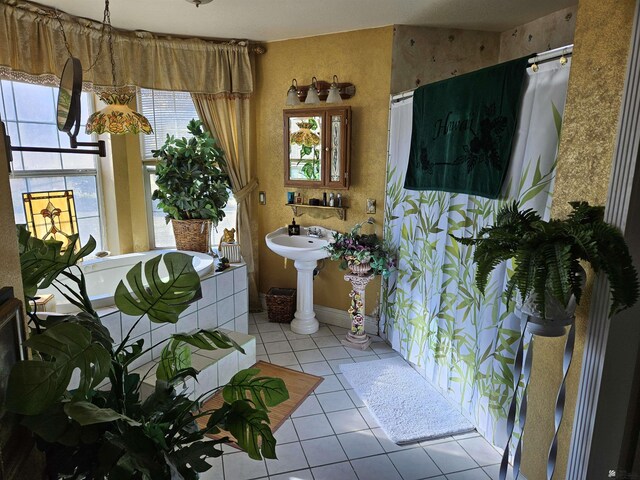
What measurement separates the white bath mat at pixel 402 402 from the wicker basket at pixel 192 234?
1.66 metres

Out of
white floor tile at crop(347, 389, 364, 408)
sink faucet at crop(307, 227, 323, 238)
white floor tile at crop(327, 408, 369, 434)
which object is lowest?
white floor tile at crop(327, 408, 369, 434)

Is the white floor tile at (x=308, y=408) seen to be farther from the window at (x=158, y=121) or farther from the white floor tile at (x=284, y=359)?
the window at (x=158, y=121)

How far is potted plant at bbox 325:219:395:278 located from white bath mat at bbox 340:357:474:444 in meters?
0.73

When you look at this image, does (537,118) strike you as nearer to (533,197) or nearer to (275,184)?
(533,197)

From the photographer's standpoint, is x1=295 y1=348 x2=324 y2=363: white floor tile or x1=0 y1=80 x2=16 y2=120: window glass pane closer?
x1=0 y1=80 x2=16 y2=120: window glass pane

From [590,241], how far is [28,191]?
Answer: 3467mm

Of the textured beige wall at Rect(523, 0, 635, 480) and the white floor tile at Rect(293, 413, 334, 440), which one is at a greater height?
the textured beige wall at Rect(523, 0, 635, 480)

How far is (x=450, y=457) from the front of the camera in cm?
217

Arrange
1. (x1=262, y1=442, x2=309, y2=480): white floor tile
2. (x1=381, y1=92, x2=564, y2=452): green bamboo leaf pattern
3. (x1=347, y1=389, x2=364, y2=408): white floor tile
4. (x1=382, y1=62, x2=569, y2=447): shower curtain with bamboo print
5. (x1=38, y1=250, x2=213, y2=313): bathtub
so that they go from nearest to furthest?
(x1=382, y1=62, x2=569, y2=447): shower curtain with bamboo print < (x1=381, y1=92, x2=564, y2=452): green bamboo leaf pattern < (x1=262, y1=442, x2=309, y2=480): white floor tile < (x1=347, y1=389, x2=364, y2=408): white floor tile < (x1=38, y1=250, x2=213, y2=313): bathtub

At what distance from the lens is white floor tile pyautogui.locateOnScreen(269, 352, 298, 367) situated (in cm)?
312

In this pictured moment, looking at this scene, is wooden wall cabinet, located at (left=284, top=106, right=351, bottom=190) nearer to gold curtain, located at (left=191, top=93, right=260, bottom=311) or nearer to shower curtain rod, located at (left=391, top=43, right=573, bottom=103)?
gold curtain, located at (left=191, top=93, right=260, bottom=311)

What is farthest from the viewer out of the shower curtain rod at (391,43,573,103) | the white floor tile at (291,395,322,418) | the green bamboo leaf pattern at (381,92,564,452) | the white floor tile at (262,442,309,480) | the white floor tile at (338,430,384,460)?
the white floor tile at (291,395,322,418)

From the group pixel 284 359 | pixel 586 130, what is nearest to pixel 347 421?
pixel 284 359

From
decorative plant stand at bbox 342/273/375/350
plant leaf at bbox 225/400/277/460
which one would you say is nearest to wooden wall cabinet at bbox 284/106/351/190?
decorative plant stand at bbox 342/273/375/350
